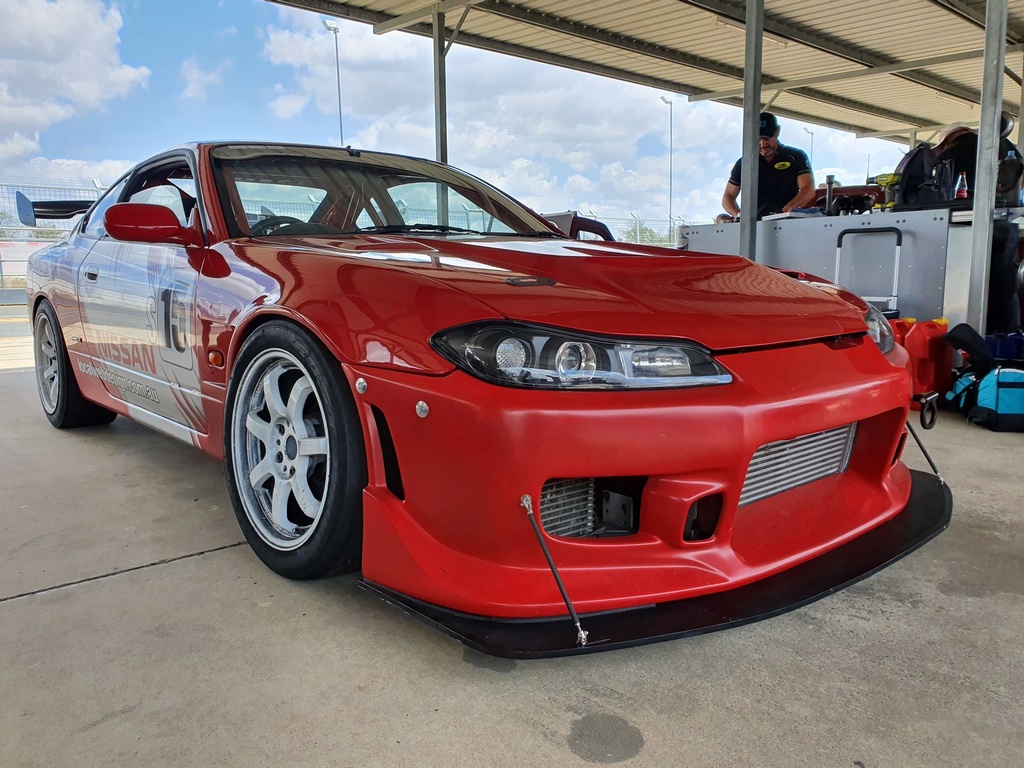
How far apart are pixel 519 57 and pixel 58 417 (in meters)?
8.66

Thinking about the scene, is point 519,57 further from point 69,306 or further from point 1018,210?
point 69,306

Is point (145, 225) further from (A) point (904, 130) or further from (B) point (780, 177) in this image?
(A) point (904, 130)

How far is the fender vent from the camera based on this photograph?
1680 mm

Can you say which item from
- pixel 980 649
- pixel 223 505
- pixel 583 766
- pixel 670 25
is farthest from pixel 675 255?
pixel 670 25

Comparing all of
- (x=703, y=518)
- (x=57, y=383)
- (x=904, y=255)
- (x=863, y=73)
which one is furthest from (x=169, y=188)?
(x=863, y=73)

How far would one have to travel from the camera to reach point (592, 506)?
155 cm

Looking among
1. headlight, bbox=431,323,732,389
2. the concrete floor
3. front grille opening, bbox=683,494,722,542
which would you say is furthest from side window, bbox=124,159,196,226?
front grille opening, bbox=683,494,722,542

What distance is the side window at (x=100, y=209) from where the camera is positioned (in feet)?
10.4

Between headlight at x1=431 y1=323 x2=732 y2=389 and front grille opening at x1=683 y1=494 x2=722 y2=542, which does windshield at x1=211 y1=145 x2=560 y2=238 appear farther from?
front grille opening at x1=683 y1=494 x2=722 y2=542

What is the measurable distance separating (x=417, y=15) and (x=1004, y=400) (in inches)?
284

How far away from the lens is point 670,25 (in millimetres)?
9797

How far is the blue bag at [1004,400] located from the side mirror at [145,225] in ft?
12.0

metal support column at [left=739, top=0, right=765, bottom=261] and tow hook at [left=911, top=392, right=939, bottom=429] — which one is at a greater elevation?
metal support column at [left=739, top=0, right=765, bottom=261]

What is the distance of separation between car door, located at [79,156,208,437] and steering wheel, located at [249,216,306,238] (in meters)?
0.21
